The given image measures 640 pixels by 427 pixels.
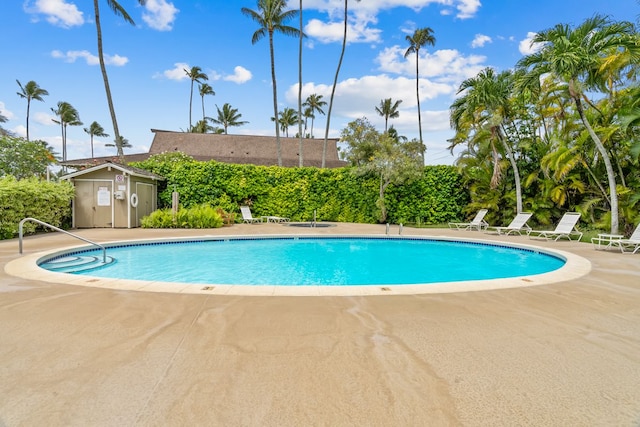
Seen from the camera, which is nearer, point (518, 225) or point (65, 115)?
point (518, 225)

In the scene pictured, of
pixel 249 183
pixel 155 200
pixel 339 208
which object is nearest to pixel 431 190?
pixel 339 208

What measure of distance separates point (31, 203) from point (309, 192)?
1152 cm

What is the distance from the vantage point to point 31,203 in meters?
12.4

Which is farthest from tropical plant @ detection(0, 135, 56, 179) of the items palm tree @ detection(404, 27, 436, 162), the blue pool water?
A: palm tree @ detection(404, 27, 436, 162)

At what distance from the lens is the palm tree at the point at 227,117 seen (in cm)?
5550

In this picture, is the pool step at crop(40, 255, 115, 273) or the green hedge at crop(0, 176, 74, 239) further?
the green hedge at crop(0, 176, 74, 239)

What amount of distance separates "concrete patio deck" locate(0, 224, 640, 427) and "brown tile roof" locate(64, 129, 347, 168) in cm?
2897

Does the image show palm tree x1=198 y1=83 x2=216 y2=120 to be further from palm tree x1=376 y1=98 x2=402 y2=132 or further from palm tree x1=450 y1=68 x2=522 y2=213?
palm tree x1=450 y1=68 x2=522 y2=213

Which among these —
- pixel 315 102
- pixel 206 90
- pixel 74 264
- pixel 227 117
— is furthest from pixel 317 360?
pixel 227 117

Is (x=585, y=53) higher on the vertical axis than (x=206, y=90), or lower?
lower

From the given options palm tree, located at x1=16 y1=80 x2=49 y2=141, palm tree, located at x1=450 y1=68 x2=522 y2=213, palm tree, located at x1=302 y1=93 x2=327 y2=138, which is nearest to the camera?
palm tree, located at x1=450 y1=68 x2=522 y2=213

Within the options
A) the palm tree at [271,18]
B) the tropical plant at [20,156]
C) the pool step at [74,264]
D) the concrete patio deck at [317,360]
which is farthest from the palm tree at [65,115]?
the concrete patio deck at [317,360]

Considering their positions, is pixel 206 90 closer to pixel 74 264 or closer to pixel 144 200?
pixel 144 200

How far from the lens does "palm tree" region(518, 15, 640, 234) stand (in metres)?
10.2
